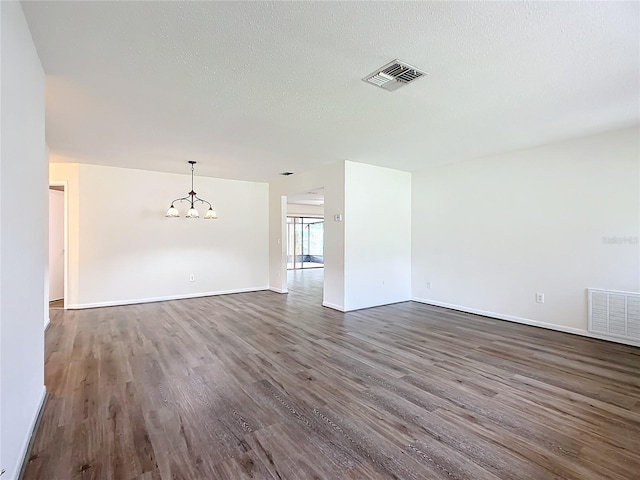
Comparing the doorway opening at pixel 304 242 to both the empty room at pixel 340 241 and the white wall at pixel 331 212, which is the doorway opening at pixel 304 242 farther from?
the empty room at pixel 340 241

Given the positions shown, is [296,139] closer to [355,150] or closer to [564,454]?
[355,150]

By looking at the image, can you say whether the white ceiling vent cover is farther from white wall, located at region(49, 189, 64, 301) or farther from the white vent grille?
white wall, located at region(49, 189, 64, 301)

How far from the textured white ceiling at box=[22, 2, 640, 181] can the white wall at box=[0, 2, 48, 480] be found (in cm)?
33

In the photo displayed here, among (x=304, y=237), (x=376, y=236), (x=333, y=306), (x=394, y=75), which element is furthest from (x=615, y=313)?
(x=304, y=237)

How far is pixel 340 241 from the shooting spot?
5430 mm

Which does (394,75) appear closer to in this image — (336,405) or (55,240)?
(336,405)

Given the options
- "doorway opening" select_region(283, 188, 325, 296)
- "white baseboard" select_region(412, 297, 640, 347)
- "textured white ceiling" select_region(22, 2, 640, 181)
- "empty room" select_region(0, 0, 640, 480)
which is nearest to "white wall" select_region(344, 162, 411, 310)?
"empty room" select_region(0, 0, 640, 480)

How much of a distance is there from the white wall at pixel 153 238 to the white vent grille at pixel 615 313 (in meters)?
6.11

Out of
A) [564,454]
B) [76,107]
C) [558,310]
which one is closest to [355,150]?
[76,107]

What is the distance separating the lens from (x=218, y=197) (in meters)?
6.95

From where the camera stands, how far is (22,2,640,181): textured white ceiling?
1866 mm

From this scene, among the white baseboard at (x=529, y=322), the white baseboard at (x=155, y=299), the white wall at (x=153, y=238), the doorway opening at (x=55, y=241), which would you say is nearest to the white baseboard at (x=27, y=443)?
the white baseboard at (x=155, y=299)

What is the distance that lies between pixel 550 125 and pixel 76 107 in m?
5.14

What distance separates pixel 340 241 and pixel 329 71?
3263mm
